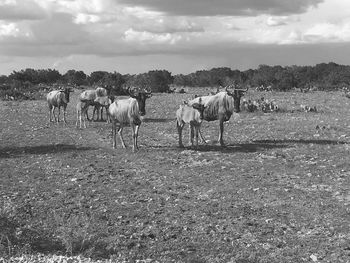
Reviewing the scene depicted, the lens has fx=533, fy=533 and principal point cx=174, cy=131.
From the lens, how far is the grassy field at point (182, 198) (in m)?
10.0

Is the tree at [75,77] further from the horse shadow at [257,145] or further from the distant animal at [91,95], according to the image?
the horse shadow at [257,145]

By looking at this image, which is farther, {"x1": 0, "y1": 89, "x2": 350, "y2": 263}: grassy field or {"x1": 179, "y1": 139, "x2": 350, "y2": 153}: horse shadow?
{"x1": 179, "y1": 139, "x2": 350, "y2": 153}: horse shadow

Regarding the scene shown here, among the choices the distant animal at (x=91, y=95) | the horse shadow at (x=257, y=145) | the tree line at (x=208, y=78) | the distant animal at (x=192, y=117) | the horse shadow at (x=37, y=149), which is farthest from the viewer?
the tree line at (x=208, y=78)

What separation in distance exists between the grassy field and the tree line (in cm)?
4495

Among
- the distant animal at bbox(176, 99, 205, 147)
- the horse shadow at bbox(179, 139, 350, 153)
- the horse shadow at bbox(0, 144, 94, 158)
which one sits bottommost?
the horse shadow at bbox(0, 144, 94, 158)

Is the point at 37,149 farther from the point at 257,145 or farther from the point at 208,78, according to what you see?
the point at 208,78

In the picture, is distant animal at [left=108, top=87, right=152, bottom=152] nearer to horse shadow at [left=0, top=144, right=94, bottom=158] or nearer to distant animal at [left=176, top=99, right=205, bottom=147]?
distant animal at [left=176, top=99, right=205, bottom=147]

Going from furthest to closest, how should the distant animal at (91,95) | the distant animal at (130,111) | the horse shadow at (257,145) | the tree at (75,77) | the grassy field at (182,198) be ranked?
the tree at (75,77) → the distant animal at (91,95) → the distant animal at (130,111) → the horse shadow at (257,145) → the grassy field at (182,198)

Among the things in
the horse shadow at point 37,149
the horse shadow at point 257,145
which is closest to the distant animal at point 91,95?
the horse shadow at point 37,149

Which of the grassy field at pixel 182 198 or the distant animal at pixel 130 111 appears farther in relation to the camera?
the distant animal at pixel 130 111

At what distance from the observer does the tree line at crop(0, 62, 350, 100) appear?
70625mm

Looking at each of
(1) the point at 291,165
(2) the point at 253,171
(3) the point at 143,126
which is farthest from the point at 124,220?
(3) the point at 143,126

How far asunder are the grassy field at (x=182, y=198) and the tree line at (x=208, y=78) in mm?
44954

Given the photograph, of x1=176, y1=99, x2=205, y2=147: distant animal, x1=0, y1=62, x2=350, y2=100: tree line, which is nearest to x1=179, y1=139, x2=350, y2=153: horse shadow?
x1=176, y1=99, x2=205, y2=147: distant animal
